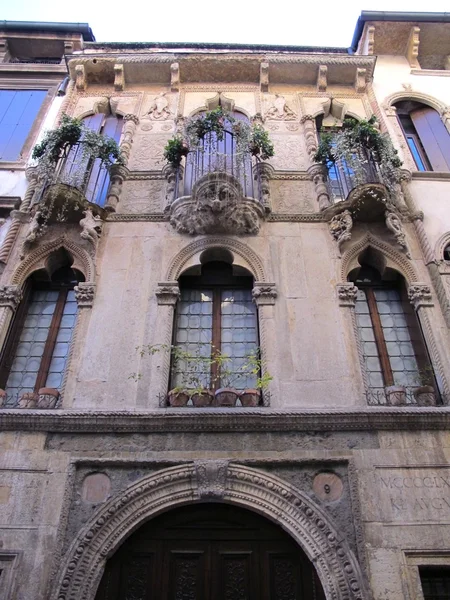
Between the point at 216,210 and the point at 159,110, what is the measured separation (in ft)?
14.4

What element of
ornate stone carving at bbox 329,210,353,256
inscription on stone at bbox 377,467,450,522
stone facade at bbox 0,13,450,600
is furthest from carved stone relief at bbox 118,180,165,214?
inscription on stone at bbox 377,467,450,522

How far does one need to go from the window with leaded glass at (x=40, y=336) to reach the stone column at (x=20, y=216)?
2.08 ft

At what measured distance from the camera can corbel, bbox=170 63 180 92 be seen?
41.0ft

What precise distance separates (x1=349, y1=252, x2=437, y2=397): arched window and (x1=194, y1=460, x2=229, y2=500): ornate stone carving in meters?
2.53

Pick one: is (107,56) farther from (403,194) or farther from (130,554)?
(130,554)

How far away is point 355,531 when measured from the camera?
6109mm

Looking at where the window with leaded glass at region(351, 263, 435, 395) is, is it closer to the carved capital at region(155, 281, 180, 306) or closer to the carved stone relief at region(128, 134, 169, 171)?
the carved capital at region(155, 281, 180, 306)

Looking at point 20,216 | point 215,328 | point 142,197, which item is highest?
point 142,197

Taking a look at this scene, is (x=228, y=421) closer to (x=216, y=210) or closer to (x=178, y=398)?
(x=178, y=398)

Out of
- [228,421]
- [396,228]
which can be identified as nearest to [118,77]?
[396,228]

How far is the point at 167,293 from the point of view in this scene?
8.30m

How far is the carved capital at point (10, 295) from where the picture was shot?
8219mm

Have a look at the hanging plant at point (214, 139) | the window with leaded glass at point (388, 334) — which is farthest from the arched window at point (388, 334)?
the hanging plant at point (214, 139)

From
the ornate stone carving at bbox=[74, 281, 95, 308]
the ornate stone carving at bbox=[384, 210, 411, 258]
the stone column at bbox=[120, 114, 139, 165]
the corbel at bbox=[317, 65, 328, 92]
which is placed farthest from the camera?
the corbel at bbox=[317, 65, 328, 92]
